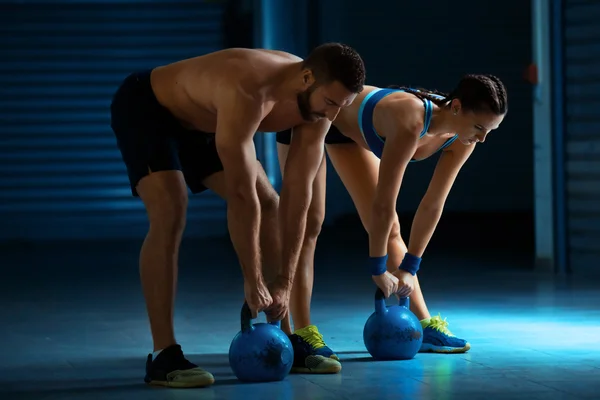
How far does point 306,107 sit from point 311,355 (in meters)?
1.07

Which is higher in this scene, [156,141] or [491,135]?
[491,135]

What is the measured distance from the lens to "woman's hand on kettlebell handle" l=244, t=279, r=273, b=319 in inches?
165

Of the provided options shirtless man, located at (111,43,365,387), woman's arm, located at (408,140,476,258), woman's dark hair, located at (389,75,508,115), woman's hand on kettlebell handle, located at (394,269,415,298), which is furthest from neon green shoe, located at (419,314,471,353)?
woman's dark hair, located at (389,75,508,115)

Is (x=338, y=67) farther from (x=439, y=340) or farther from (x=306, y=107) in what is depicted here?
(x=439, y=340)

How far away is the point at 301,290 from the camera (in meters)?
4.95

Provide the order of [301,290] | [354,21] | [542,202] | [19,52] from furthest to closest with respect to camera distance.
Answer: [354,21]
[19,52]
[542,202]
[301,290]

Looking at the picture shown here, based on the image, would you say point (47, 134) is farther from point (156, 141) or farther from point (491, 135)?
point (156, 141)

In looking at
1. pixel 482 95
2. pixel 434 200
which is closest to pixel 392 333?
pixel 434 200

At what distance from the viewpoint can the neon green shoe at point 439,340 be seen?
498 centimetres

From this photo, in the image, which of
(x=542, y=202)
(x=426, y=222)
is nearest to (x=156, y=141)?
(x=426, y=222)

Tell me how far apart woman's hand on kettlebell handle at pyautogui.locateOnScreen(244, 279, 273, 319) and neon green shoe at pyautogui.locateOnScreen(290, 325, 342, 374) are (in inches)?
18.6

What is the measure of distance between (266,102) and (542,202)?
4913mm

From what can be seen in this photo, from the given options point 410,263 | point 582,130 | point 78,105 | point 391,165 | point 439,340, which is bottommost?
point 439,340

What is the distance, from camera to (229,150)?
4.02 metres
